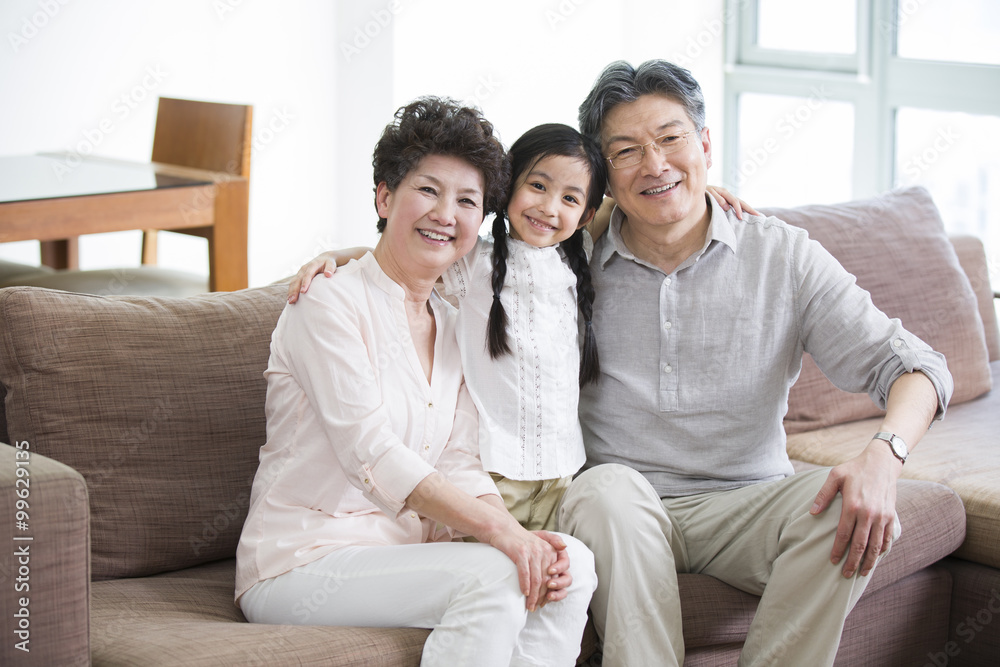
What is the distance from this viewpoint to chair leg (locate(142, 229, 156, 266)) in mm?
3668

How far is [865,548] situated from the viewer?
1524 millimetres

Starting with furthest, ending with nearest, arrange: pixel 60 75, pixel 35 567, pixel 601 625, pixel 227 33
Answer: pixel 227 33, pixel 60 75, pixel 601 625, pixel 35 567

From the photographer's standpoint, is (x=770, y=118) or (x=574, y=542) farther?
(x=770, y=118)

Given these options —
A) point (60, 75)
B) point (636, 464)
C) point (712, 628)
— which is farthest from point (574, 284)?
point (60, 75)

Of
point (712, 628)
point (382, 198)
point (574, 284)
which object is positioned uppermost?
point (382, 198)

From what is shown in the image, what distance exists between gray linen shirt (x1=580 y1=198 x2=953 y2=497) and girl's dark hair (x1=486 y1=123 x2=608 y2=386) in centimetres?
6

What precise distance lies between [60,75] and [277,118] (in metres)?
1.02

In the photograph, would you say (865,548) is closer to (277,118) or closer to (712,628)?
(712,628)

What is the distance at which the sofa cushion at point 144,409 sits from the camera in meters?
1.60

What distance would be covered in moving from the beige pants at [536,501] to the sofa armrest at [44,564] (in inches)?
27.5

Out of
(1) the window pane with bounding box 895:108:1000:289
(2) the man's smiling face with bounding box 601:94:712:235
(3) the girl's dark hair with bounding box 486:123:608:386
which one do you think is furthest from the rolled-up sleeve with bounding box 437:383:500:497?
(1) the window pane with bounding box 895:108:1000:289

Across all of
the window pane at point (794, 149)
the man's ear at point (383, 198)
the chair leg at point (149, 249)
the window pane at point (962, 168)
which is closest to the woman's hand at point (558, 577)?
the man's ear at point (383, 198)

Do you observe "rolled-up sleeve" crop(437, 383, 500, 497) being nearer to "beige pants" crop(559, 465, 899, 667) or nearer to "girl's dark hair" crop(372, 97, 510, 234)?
"beige pants" crop(559, 465, 899, 667)

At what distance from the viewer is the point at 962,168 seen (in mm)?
4023
